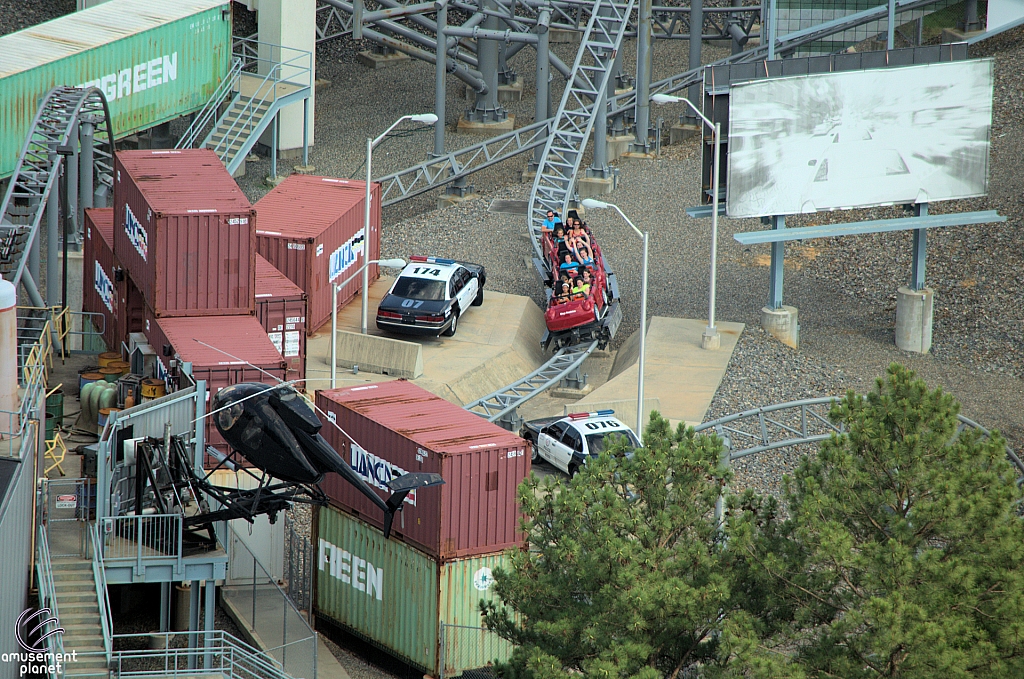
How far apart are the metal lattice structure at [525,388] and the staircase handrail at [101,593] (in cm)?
1223

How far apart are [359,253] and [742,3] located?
30764mm

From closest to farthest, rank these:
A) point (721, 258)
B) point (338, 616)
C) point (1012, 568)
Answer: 1. point (1012, 568)
2. point (338, 616)
3. point (721, 258)

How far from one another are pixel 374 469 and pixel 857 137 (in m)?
19.4

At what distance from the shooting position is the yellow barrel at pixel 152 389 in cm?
2948

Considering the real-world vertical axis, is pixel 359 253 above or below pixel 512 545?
above

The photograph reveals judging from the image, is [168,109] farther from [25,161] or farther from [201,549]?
[201,549]

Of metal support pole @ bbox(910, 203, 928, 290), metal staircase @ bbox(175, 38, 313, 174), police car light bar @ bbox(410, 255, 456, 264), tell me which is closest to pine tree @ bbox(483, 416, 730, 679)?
police car light bar @ bbox(410, 255, 456, 264)

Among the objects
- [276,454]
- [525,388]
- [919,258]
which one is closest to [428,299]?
[525,388]

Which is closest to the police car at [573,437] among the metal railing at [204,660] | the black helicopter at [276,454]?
the black helicopter at [276,454]

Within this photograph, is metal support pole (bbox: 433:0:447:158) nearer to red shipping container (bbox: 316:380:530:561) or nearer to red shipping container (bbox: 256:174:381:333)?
red shipping container (bbox: 256:174:381:333)

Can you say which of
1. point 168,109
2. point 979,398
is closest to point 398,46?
point 168,109

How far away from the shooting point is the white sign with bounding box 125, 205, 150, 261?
3338cm

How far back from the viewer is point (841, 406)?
21.1m

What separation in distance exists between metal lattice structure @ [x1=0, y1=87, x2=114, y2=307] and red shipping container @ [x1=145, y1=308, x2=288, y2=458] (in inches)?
170
